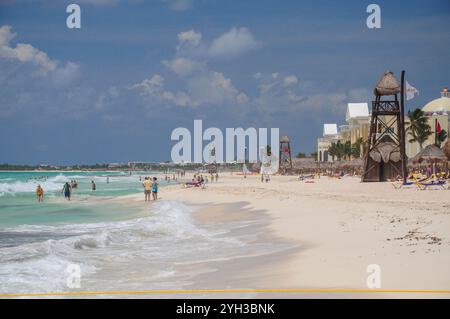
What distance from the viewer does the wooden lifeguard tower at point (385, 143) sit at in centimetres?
3039

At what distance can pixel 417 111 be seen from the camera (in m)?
50.5

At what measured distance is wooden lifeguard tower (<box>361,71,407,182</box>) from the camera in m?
30.4

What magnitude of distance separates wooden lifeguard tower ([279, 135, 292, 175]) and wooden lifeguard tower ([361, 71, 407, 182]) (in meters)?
42.0

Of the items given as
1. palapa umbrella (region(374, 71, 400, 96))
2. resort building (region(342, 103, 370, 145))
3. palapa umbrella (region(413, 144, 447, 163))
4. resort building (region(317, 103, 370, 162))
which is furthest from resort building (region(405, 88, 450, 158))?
palapa umbrella (region(374, 71, 400, 96))

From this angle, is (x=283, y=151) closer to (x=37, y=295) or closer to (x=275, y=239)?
(x=275, y=239)

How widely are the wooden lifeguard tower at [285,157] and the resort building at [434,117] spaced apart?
1831cm

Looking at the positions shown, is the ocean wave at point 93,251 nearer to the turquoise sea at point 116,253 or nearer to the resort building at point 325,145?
the turquoise sea at point 116,253

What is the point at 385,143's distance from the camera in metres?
31.9

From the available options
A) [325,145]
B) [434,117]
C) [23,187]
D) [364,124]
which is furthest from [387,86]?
[325,145]

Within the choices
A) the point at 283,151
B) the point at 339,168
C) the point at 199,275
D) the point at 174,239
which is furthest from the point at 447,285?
the point at 283,151

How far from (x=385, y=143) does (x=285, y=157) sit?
4788 centimetres

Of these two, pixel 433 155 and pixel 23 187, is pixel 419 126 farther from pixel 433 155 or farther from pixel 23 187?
pixel 23 187

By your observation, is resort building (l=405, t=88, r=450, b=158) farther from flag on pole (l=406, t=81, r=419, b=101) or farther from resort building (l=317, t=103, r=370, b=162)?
flag on pole (l=406, t=81, r=419, b=101)

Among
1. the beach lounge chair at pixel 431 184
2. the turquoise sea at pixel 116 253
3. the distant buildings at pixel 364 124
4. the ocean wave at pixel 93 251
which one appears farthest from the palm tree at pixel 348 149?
the ocean wave at pixel 93 251
